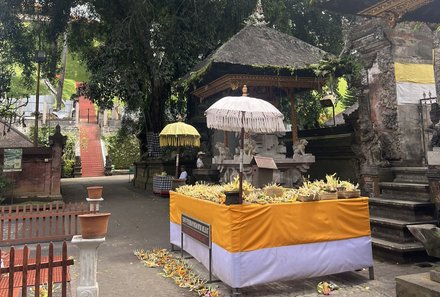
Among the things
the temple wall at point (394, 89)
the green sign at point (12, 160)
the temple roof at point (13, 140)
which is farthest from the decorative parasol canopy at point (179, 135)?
the temple wall at point (394, 89)

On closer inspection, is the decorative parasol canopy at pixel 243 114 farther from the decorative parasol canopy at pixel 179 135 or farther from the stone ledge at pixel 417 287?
the decorative parasol canopy at pixel 179 135

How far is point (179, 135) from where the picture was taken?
15.9 meters

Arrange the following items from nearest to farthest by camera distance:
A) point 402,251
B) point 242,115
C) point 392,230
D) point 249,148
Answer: point 242,115, point 402,251, point 392,230, point 249,148

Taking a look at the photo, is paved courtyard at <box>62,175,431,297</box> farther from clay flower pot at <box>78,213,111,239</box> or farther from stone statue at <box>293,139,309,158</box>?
stone statue at <box>293,139,309,158</box>

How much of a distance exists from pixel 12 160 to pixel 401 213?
13.0 m

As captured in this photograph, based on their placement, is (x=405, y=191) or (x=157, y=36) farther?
A: (x=157, y=36)

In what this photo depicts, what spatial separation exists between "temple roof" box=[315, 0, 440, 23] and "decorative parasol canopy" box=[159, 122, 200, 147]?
31.8 ft

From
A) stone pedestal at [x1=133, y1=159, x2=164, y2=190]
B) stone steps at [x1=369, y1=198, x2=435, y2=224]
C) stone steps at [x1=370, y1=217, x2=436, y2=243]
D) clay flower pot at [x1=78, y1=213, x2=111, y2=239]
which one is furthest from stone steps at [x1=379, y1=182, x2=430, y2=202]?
stone pedestal at [x1=133, y1=159, x2=164, y2=190]

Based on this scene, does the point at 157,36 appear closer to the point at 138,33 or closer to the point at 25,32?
the point at 138,33

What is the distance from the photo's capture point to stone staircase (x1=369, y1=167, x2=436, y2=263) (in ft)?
21.4

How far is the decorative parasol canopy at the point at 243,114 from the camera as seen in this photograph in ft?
18.0

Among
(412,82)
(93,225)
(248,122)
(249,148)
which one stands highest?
(412,82)

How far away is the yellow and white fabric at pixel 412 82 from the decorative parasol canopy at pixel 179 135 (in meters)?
8.81

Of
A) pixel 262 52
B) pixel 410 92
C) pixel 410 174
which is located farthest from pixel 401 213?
pixel 262 52
